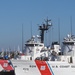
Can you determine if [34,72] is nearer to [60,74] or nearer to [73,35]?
[60,74]

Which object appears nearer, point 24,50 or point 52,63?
point 52,63

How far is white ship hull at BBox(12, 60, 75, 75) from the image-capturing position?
80.0 ft

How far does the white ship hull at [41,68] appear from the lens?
24.4 metres

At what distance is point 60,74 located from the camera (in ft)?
81.4

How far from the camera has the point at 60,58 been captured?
30.9 metres

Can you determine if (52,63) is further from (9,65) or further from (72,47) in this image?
(72,47)

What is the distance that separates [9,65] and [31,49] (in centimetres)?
1635

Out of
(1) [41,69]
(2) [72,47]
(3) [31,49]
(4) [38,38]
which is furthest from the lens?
(4) [38,38]

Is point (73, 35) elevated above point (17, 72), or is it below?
above

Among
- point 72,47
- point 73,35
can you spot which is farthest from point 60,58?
point 73,35

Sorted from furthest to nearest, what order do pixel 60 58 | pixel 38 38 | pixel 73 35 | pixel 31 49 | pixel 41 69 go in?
pixel 38 38 → pixel 31 49 → pixel 73 35 → pixel 60 58 → pixel 41 69

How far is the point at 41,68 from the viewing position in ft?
80.1

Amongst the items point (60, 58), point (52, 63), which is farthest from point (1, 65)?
point (60, 58)

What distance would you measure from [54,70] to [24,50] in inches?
709
